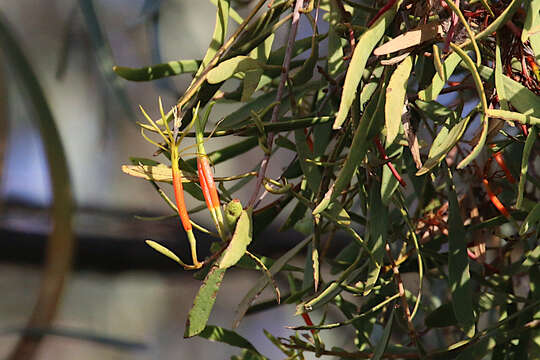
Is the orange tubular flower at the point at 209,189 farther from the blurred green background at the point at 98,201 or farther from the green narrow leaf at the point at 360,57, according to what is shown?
the blurred green background at the point at 98,201

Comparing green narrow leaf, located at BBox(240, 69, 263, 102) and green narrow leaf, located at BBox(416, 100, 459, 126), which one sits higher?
green narrow leaf, located at BBox(240, 69, 263, 102)

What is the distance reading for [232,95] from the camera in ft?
0.59

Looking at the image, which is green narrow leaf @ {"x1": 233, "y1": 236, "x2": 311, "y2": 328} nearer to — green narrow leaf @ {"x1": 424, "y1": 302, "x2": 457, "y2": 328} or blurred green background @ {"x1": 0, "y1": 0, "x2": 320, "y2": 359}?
green narrow leaf @ {"x1": 424, "y1": 302, "x2": 457, "y2": 328}

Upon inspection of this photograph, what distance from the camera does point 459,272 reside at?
152mm

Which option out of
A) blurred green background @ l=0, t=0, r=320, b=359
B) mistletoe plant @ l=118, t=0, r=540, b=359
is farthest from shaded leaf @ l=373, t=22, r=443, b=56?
blurred green background @ l=0, t=0, r=320, b=359

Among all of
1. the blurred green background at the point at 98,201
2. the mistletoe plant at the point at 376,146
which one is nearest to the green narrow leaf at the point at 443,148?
the mistletoe plant at the point at 376,146

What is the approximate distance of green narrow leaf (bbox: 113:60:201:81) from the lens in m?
0.16

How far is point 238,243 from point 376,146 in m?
0.05

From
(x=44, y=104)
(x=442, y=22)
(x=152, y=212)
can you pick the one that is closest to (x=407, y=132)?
(x=442, y=22)

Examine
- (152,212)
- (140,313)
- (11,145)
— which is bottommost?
(140,313)

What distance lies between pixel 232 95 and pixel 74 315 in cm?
57

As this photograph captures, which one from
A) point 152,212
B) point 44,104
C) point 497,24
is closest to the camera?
point 497,24

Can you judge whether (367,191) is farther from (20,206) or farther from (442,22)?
(20,206)

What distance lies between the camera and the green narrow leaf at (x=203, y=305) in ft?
0.39
